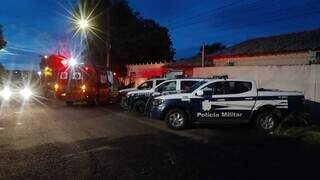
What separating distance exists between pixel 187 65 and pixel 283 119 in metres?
26.8

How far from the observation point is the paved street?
8.80 meters

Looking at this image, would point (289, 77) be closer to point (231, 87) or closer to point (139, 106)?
point (231, 87)

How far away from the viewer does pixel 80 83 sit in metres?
28.2

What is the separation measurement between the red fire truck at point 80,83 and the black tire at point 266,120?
1406 centimetres

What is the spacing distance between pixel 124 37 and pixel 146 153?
4505 cm

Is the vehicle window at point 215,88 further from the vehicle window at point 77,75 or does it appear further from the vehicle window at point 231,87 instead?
the vehicle window at point 77,75

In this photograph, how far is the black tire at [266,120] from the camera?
52.3 feet

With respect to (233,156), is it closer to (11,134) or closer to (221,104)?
(221,104)

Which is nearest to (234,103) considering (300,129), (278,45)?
(300,129)

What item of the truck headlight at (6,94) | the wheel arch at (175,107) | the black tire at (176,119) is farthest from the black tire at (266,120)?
the truck headlight at (6,94)

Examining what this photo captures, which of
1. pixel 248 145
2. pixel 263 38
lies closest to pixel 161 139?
pixel 248 145

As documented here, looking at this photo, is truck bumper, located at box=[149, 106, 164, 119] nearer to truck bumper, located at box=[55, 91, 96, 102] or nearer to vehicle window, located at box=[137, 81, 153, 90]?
vehicle window, located at box=[137, 81, 153, 90]

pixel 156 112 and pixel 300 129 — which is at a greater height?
pixel 156 112

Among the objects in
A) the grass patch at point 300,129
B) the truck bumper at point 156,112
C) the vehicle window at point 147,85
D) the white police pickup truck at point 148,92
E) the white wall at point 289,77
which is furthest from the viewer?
the vehicle window at point 147,85
